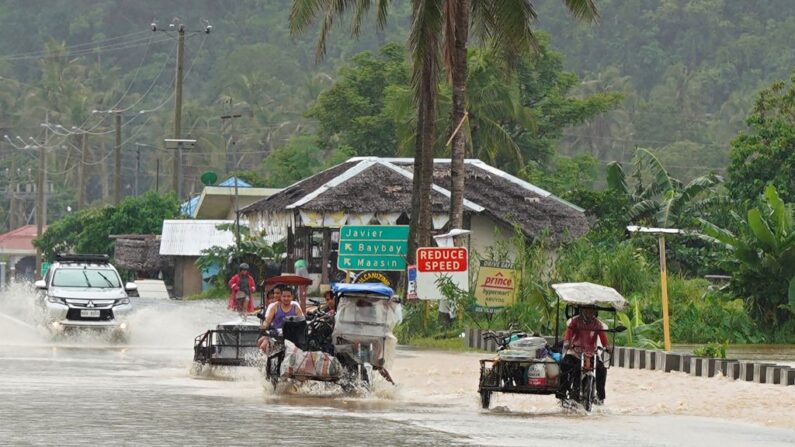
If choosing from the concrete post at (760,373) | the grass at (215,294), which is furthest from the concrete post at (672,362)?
the grass at (215,294)

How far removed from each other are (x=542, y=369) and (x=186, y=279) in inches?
2197

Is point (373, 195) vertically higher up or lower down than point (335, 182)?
lower down

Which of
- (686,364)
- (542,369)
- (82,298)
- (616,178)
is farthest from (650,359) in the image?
(616,178)

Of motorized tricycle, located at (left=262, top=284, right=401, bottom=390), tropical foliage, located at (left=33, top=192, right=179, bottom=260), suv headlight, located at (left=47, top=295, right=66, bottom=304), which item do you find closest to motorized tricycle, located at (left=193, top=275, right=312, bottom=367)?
motorized tricycle, located at (left=262, top=284, right=401, bottom=390)

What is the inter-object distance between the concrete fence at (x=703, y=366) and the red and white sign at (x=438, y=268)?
5670 millimetres

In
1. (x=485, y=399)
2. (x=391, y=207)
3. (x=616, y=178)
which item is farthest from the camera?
(x=616, y=178)

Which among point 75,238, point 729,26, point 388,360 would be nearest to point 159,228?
point 75,238

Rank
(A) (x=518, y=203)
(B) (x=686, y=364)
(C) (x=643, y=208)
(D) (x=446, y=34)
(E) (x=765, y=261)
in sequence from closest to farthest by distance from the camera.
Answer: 1. (B) (x=686, y=364)
2. (D) (x=446, y=34)
3. (E) (x=765, y=261)
4. (A) (x=518, y=203)
5. (C) (x=643, y=208)

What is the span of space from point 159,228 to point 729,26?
68424 millimetres

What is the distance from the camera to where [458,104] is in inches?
1462

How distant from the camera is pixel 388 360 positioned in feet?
75.6

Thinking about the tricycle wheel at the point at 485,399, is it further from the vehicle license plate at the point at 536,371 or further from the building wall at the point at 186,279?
the building wall at the point at 186,279

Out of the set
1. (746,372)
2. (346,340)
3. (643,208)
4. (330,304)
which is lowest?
(746,372)

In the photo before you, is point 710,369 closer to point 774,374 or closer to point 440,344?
point 774,374
